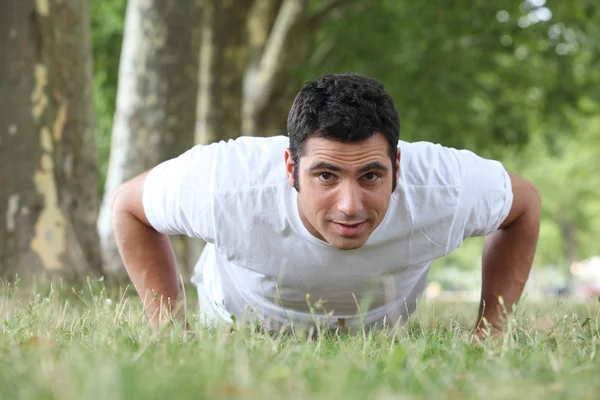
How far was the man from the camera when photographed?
3.93 metres

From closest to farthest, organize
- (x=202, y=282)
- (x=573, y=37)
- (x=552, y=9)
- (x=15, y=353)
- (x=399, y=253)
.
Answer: (x=15, y=353)
(x=399, y=253)
(x=202, y=282)
(x=552, y=9)
(x=573, y=37)

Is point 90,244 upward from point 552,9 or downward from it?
downward

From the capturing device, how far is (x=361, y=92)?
13.4 ft

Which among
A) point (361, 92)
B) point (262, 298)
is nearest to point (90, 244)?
point (262, 298)

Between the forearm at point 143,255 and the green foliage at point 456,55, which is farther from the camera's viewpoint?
the green foliage at point 456,55

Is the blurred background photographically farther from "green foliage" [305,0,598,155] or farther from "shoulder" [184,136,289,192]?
"shoulder" [184,136,289,192]

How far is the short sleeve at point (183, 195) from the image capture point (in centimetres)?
429

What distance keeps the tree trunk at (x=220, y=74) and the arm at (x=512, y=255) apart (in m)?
7.59

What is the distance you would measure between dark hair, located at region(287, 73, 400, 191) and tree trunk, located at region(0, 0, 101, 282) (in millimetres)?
3838

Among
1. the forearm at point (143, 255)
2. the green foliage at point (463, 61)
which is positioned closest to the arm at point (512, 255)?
the forearm at point (143, 255)

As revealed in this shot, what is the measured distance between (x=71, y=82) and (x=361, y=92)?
4492 mm

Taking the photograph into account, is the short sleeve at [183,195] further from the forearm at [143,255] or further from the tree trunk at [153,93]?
the tree trunk at [153,93]

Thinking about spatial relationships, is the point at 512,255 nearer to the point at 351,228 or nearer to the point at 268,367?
the point at 351,228

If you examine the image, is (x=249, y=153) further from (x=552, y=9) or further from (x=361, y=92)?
(x=552, y=9)
